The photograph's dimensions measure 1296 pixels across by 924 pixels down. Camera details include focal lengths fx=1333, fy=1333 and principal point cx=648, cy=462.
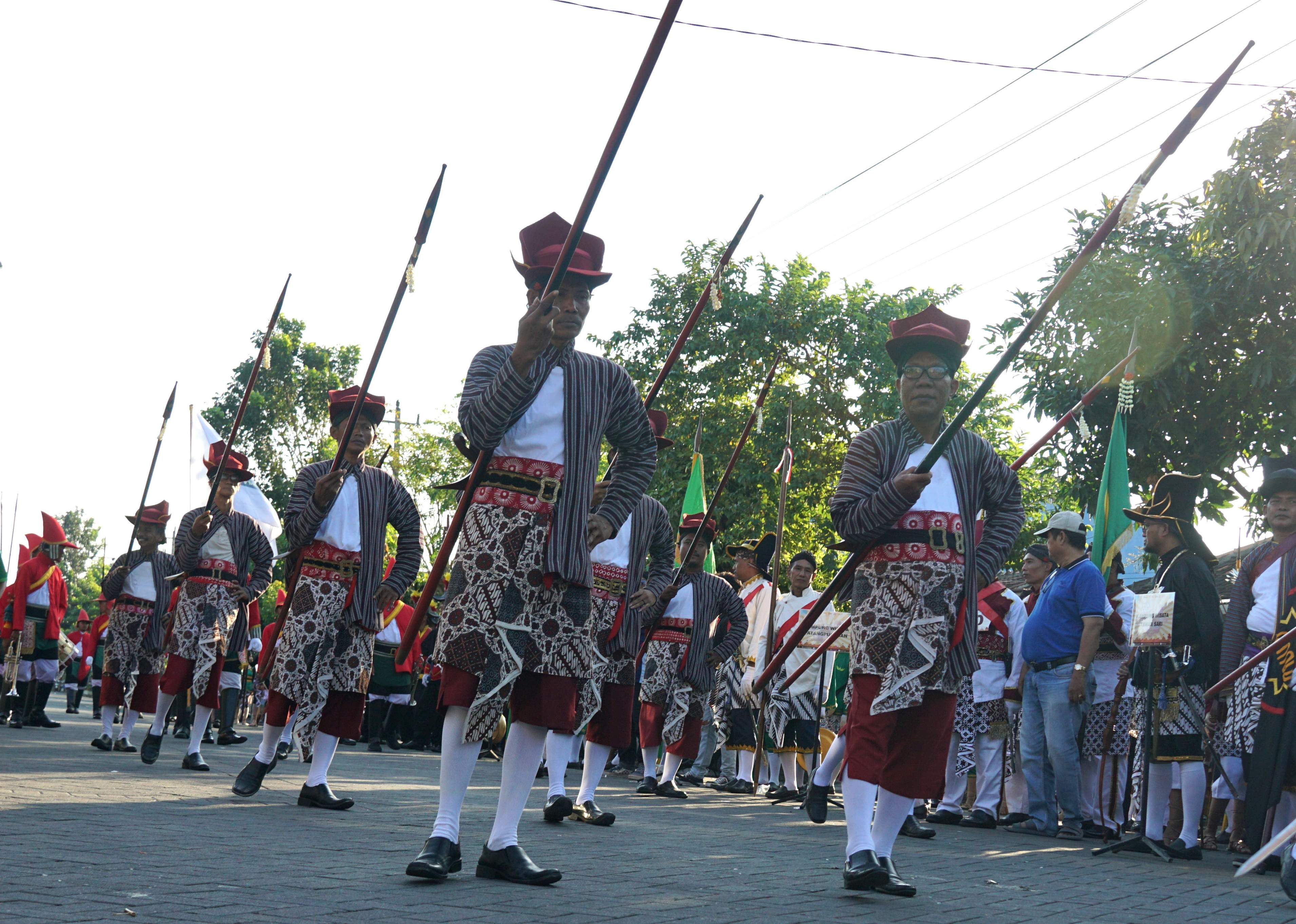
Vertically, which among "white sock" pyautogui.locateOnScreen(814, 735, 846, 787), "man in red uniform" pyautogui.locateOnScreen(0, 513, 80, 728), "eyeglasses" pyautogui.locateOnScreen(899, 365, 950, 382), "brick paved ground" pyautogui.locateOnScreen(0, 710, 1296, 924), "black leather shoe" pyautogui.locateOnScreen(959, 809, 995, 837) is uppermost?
"eyeglasses" pyautogui.locateOnScreen(899, 365, 950, 382)

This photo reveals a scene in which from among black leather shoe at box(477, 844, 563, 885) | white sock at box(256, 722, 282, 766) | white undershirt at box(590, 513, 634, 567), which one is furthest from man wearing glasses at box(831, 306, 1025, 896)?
white sock at box(256, 722, 282, 766)

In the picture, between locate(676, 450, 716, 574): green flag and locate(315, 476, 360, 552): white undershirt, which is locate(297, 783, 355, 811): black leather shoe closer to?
locate(315, 476, 360, 552): white undershirt

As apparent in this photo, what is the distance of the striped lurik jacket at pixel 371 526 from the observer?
7.49 m

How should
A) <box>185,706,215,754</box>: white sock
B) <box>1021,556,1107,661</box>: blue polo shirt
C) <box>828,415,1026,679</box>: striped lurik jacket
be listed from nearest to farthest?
1. <box>828,415,1026,679</box>: striped lurik jacket
2. <box>1021,556,1107,661</box>: blue polo shirt
3. <box>185,706,215,754</box>: white sock

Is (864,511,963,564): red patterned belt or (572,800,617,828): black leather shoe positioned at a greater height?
(864,511,963,564): red patterned belt

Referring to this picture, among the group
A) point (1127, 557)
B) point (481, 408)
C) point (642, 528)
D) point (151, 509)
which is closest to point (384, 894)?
point (481, 408)

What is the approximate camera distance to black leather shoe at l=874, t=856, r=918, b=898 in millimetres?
4945

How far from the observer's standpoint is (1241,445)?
1855cm

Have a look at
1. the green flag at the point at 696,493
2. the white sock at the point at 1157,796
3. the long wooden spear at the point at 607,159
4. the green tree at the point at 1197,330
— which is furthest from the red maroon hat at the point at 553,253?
the green tree at the point at 1197,330

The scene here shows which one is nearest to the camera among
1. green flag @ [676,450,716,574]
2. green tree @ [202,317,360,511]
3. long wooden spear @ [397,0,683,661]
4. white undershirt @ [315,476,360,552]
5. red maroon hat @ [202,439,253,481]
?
long wooden spear @ [397,0,683,661]

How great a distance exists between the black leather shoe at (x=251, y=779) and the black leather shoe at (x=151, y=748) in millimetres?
2612

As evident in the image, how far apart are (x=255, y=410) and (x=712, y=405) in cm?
2327

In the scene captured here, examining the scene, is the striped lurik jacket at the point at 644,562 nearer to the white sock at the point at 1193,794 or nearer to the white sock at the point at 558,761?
the white sock at the point at 558,761

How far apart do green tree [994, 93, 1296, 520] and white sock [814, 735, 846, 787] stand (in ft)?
37.6
